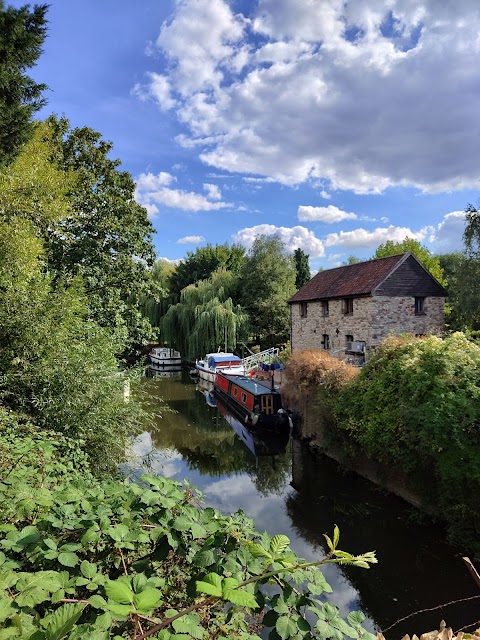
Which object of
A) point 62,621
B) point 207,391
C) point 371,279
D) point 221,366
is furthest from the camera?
point 207,391

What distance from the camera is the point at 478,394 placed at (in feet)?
22.6

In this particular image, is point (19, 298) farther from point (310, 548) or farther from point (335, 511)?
point (335, 511)

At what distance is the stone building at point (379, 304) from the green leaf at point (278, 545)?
1624cm

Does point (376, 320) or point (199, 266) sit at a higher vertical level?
point (199, 266)

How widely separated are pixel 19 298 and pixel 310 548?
709cm

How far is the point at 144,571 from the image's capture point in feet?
5.20

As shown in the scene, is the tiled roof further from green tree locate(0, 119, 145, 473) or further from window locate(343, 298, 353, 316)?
green tree locate(0, 119, 145, 473)

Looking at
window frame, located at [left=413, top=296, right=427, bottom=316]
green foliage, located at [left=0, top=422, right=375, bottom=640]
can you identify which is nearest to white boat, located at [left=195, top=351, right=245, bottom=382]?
window frame, located at [left=413, top=296, right=427, bottom=316]

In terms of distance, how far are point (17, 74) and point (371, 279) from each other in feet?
50.8

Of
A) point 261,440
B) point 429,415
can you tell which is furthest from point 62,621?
point 261,440

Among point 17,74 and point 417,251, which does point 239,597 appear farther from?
point 417,251

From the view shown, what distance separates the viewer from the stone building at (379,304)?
58.0 feet

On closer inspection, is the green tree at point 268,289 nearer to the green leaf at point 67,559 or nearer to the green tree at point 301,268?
the green tree at point 301,268

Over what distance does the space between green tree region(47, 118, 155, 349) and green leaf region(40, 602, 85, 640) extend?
33.5ft
